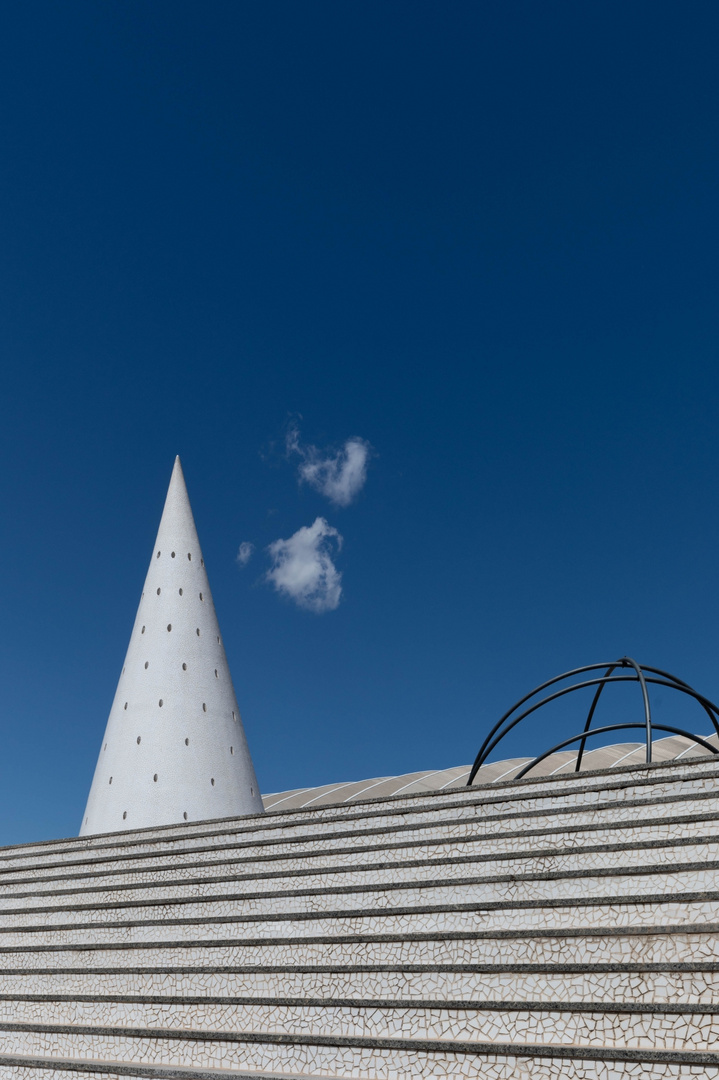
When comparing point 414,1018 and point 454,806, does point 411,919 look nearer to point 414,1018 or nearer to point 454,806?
point 414,1018

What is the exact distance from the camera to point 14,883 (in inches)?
369

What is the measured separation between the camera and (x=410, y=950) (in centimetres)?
566

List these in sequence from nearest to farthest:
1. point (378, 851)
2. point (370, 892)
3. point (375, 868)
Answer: point (370, 892) < point (375, 868) < point (378, 851)

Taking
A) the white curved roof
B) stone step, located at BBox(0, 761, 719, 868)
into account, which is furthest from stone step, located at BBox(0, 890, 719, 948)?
the white curved roof

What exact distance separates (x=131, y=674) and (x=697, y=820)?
1168 centimetres

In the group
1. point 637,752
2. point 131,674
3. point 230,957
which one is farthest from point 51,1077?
point 637,752

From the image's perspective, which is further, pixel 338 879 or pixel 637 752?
pixel 637 752

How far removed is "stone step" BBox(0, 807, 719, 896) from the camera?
19.3ft

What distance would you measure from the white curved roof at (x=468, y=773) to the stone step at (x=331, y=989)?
18617 millimetres

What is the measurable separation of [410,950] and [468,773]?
22.0m

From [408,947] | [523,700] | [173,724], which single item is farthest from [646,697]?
[173,724]

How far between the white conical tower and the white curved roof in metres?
10.9

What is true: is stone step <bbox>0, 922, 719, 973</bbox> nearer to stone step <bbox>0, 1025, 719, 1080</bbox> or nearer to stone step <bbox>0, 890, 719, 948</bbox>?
stone step <bbox>0, 890, 719, 948</bbox>

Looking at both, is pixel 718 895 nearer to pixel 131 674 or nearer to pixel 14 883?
pixel 14 883
